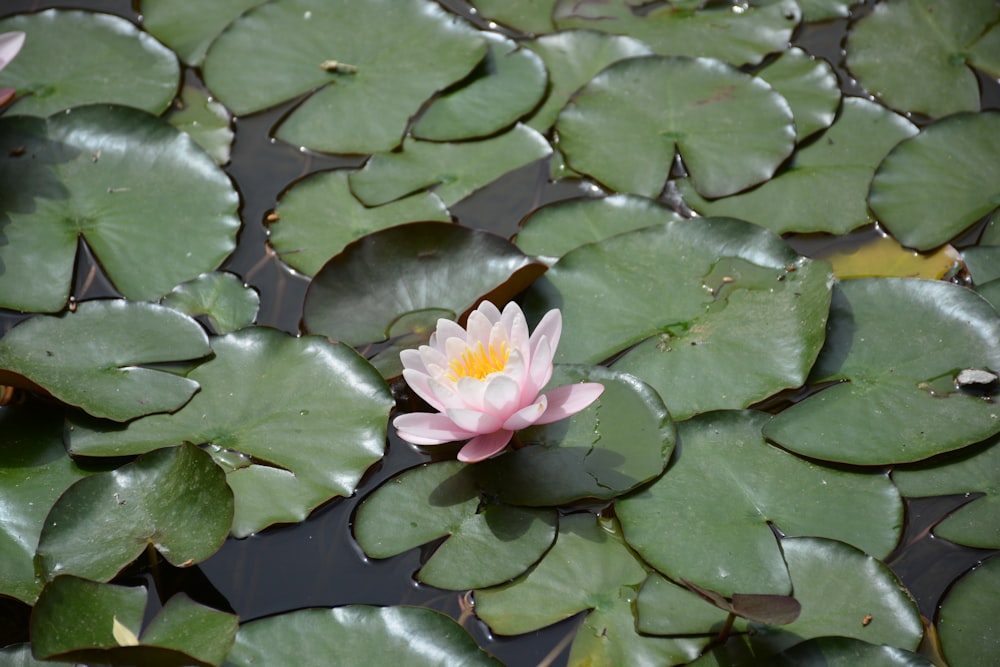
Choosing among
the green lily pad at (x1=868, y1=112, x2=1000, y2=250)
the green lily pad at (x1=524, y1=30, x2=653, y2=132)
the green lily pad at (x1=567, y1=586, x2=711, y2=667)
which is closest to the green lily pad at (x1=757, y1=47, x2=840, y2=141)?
the green lily pad at (x1=868, y1=112, x2=1000, y2=250)

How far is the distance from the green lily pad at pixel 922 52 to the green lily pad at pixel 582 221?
988 millimetres

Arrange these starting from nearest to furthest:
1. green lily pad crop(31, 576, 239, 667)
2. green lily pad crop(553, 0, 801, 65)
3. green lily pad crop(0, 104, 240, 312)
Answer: green lily pad crop(31, 576, 239, 667)
green lily pad crop(0, 104, 240, 312)
green lily pad crop(553, 0, 801, 65)

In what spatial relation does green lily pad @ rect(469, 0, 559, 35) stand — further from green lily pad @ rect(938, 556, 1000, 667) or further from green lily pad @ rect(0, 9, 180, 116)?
green lily pad @ rect(938, 556, 1000, 667)

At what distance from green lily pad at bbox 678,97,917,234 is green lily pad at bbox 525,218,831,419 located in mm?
269

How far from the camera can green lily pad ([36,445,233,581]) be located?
1859 mm

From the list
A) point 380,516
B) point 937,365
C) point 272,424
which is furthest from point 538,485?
point 937,365

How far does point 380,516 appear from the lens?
1971 mm

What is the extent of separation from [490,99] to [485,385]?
4.51 feet

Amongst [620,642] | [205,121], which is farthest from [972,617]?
[205,121]

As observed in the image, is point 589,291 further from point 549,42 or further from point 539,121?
point 549,42

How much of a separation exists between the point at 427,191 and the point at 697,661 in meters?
1.54

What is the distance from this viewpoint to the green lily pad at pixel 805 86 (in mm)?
2771

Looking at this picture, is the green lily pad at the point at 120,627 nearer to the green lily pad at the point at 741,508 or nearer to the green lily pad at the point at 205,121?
the green lily pad at the point at 741,508

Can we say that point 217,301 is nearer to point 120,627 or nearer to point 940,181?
point 120,627
